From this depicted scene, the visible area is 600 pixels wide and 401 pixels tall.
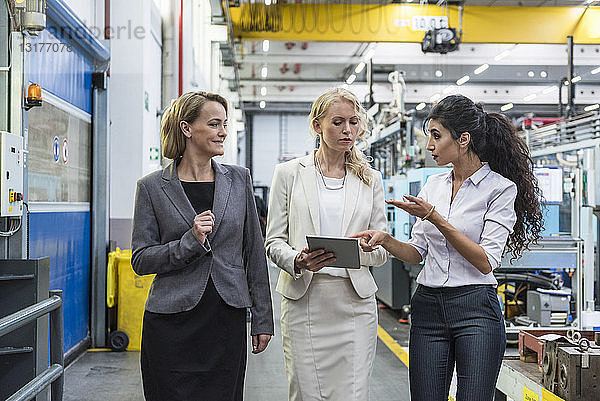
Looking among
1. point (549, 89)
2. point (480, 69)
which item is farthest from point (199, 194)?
point (549, 89)

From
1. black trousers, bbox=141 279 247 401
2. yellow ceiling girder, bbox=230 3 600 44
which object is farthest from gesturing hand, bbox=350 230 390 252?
yellow ceiling girder, bbox=230 3 600 44

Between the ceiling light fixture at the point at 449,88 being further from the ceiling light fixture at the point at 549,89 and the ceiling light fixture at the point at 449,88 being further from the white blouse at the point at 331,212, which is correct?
the white blouse at the point at 331,212

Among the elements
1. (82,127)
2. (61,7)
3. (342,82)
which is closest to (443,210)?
(61,7)

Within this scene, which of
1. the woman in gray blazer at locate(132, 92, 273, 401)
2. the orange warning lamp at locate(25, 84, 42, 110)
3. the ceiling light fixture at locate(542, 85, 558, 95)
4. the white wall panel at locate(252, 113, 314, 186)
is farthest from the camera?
the white wall panel at locate(252, 113, 314, 186)

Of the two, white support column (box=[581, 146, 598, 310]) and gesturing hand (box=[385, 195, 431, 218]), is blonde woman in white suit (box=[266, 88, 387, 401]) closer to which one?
gesturing hand (box=[385, 195, 431, 218])

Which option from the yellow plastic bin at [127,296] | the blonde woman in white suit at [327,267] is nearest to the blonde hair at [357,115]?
the blonde woman in white suit at [327,267]

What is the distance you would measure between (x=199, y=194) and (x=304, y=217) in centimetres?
41

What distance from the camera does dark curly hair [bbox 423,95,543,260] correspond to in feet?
7.70

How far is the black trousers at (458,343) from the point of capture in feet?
7.32

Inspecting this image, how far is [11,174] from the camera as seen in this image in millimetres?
3551

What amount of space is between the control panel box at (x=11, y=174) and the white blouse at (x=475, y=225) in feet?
7.37

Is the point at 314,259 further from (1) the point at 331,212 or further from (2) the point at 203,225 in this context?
(2) the point at 203,225

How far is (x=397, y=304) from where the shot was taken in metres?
7.77

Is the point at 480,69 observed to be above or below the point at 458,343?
above
